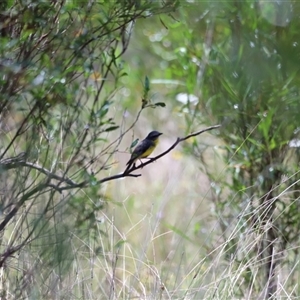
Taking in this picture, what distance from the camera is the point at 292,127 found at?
2.96m

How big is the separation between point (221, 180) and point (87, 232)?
1076 millimetres

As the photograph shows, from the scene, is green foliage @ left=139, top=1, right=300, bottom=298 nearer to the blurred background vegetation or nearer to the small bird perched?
the blurred background vegetation

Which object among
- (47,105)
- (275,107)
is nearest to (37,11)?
(47,105)

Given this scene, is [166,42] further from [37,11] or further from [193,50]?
[37,11]

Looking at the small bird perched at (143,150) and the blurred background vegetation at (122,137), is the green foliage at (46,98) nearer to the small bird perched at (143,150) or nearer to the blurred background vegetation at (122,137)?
the blurred background vegetation at (122,137)

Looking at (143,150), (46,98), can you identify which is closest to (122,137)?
(143,150)

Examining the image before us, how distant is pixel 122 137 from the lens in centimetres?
265

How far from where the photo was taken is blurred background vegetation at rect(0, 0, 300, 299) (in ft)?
6.75

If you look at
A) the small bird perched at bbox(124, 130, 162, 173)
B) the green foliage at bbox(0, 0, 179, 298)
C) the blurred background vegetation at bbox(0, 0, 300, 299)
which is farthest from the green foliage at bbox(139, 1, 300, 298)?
the green foliage at bbox(0, 0, 179, 298)

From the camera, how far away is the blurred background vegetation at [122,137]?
81.0 inches

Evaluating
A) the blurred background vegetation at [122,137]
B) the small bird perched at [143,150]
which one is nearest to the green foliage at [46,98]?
the blurred background vegetation at [122,137]

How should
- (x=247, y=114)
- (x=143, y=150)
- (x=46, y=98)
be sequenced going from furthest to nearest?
(x=247, y=114) → (x=143, y=150) → (x=46, y=98)

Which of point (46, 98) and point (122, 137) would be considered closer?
point (46, 98)

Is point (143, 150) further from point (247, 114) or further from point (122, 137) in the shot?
point (247, 114)
